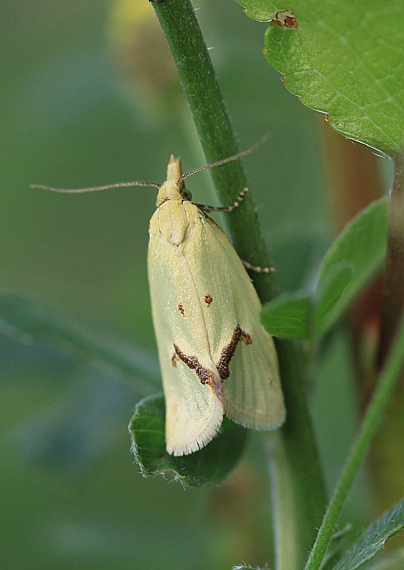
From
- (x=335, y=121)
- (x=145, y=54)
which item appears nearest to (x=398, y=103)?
(x=335, y=121)

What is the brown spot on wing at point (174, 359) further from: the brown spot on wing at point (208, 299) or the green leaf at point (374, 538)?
the green leaf at point (374, 538)

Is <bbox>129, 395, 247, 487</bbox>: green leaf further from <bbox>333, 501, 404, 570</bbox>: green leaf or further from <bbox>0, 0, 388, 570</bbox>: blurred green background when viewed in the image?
<bbox>0, 0, 388, 570</bbox>: blurred green background

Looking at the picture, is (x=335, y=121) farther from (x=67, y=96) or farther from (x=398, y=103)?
(x=67, y=96)

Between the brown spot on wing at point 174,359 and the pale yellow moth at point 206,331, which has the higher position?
the pale yellow moth at point 206,331

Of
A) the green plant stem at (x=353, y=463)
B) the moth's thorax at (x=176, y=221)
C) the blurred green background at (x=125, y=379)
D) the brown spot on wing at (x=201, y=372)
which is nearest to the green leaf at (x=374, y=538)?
the green plant stem at (x=353, y=463)

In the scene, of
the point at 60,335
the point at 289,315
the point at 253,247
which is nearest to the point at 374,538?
the point at 289,315

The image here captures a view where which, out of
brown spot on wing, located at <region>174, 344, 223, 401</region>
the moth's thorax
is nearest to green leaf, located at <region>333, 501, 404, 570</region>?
brown spot on wing, located at <region>174, 344, 223, 401</region>
